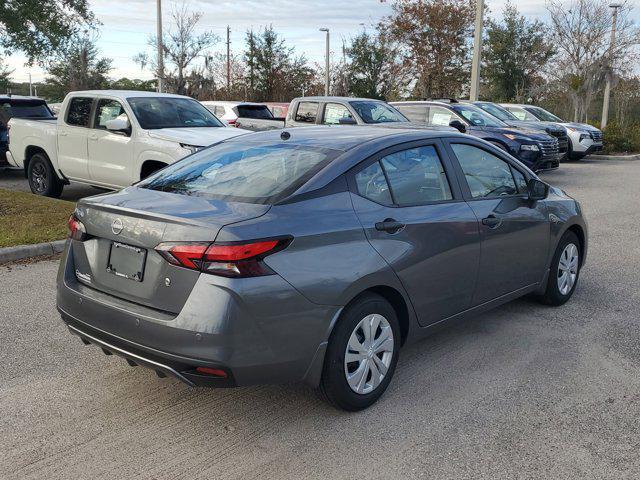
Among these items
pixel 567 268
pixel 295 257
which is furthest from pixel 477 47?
pixel 295 257

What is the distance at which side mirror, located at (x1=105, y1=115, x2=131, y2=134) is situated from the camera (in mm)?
9562

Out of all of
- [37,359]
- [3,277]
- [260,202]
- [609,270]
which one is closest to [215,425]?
[260,202]

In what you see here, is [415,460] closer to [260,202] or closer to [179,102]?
[260,202]

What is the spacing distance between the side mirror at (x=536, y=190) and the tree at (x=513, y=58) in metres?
34.3

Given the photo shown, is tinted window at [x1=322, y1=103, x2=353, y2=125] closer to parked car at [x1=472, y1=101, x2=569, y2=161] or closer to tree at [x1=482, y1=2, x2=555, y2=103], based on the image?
parked car at [x1=472, y1=101, x2=569, y2=161]

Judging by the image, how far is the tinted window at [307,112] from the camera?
13938mm

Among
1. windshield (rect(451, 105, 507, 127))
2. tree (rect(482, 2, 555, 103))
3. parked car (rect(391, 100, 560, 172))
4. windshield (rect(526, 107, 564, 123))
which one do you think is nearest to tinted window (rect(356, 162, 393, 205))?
parked car (rect(391, 100, 560, 172))

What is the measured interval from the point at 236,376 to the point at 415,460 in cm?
99

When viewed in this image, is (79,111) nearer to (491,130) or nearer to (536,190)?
(536,190)

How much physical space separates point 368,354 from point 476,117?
12.7 meters

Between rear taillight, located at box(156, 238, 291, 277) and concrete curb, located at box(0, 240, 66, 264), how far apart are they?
4541mm

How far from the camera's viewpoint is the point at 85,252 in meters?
3.79

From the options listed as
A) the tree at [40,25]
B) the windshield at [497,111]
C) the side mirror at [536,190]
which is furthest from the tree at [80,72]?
the side mirror at [536,190]

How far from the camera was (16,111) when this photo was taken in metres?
14.6
